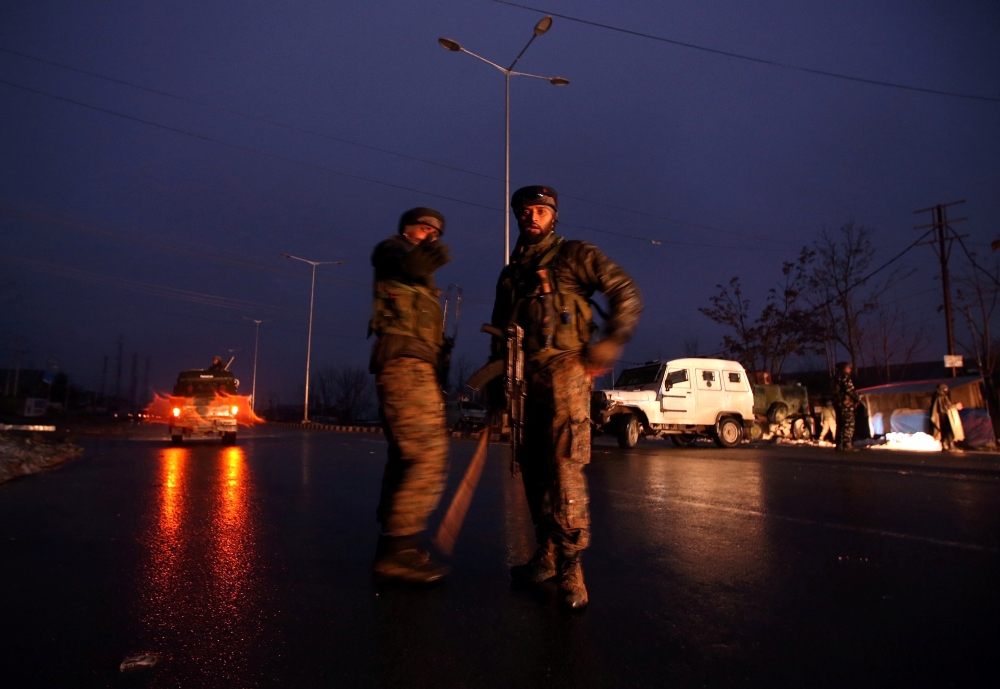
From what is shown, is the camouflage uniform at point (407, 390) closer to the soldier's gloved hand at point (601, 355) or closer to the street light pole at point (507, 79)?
the soldier's gloved hand at point (601, 355)

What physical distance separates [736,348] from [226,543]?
113 ft

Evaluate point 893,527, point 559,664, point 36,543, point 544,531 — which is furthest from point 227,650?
point 893,527

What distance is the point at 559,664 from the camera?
2312mm

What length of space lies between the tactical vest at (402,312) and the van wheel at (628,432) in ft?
41.6

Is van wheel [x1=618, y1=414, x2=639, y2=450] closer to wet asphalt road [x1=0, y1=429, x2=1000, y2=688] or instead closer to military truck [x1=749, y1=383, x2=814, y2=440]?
military truck [x1=749, y1=383, x2=814, y2=440]

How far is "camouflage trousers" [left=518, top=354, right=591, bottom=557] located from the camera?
3.10m

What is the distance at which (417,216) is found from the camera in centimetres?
373

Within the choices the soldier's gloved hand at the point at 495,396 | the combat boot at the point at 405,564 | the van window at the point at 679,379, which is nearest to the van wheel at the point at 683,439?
the van window at the point at 679,379

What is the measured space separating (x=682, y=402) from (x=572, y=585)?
47.9ft

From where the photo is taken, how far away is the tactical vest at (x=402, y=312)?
11.4ft

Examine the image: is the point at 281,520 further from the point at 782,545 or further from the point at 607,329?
the point at 782,545

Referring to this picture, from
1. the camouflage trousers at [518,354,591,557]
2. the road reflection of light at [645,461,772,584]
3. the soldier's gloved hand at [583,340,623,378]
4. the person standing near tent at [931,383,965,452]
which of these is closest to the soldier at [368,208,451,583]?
the camouflage trousers at [518,354,591,557]

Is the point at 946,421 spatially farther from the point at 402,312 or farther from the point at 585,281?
the point at 402,312

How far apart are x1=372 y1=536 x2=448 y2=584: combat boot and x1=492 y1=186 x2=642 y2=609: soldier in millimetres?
424
